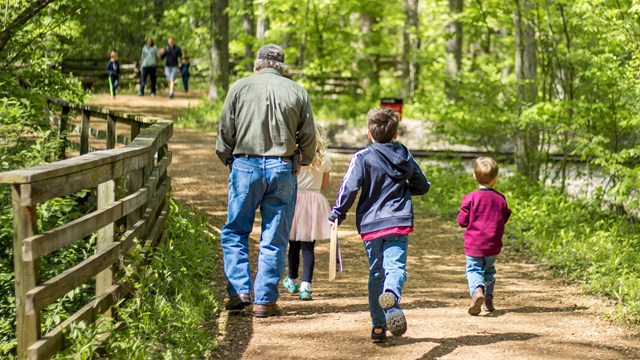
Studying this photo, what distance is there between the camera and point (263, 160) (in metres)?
6.87

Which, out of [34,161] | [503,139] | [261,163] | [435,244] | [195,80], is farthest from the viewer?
[195,80]

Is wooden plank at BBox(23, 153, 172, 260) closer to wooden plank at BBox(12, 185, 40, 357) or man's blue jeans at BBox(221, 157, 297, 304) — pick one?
wooden plank at BBox(12, 185, 40, 357)

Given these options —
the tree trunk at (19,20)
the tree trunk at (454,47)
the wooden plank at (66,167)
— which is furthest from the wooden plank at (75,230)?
the tree trunk at (454,47)

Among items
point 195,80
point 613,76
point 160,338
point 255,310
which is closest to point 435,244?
point 613,76

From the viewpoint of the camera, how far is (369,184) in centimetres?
618

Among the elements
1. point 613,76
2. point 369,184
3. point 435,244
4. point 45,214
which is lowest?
point 435,244

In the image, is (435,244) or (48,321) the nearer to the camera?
(48,321)

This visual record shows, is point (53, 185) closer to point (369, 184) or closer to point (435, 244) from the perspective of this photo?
point (369, 184)

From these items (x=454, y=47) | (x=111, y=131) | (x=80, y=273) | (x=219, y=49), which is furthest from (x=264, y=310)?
(x=219, y=49)

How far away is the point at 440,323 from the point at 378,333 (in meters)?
0.95

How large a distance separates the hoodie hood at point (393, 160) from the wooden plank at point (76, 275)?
1.85m

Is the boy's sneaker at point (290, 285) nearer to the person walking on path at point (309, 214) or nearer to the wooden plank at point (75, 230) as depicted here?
the person walking on path at point (309, 214)

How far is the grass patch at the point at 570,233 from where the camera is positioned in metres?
8.68

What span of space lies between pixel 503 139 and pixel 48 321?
11.4 metres
